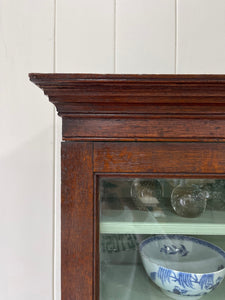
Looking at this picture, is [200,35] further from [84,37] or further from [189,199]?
[189,199]

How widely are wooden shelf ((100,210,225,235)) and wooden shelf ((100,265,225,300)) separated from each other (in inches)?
2.4

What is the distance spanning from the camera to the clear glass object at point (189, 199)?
1.12 feet

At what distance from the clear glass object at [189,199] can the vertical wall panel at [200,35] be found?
337mm

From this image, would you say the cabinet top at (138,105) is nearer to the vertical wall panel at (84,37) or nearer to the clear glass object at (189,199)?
the clear glass object at (189,199)

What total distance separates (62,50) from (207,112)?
0.41 metres

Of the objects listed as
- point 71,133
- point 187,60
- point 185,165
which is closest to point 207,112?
point 185,165

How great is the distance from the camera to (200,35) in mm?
575

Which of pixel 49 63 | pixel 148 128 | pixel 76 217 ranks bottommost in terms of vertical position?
pixel 76 217

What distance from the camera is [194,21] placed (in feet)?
1.89

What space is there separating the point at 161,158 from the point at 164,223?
102 mm

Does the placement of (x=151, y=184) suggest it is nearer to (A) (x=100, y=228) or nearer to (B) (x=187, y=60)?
(A) (x=100, y=228)

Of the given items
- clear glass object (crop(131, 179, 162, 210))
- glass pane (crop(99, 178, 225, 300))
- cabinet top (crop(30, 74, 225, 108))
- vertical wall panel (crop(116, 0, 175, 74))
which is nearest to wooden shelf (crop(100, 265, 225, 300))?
glass pane (crop(99, 178, 225, 300))

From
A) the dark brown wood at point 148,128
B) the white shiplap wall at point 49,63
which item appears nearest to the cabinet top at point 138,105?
the dark brown wood at point 148,128

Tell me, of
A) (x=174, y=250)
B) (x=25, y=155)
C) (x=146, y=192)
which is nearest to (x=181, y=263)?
(x=174, y=250)
